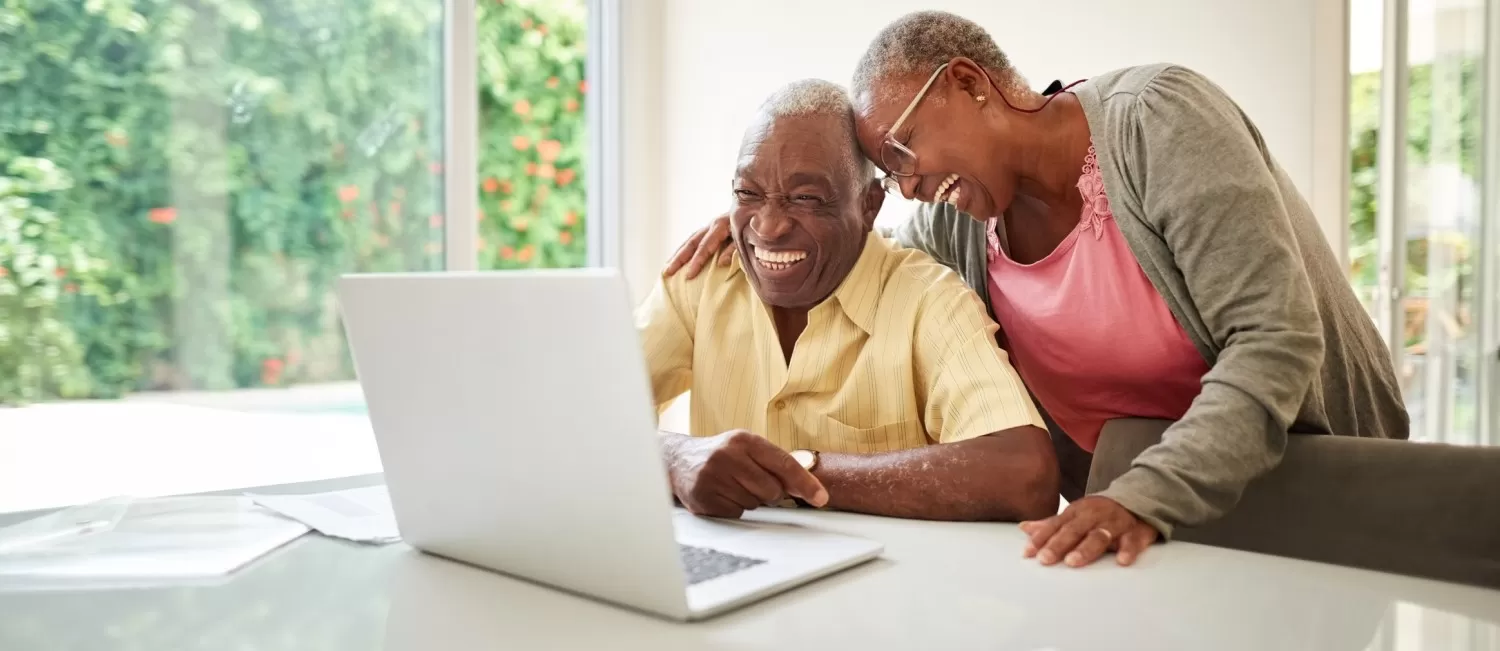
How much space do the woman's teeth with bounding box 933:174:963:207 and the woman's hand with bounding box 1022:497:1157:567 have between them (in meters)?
0.65

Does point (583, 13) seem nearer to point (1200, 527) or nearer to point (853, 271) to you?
point (853, 271)

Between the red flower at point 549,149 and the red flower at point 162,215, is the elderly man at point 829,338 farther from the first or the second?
the red flower at point 549,149

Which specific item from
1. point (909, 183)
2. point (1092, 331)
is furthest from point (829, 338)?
point (1092, 331)

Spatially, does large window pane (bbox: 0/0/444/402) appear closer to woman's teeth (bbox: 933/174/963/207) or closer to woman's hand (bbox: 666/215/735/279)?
woman's hand (bbox: 666/215/735/279)

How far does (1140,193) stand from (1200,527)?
0.44 meters

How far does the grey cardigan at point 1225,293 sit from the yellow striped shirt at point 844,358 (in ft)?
0.83

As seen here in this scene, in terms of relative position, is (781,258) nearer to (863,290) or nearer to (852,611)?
(863,290)

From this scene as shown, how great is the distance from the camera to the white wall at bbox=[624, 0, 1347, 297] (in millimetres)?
2438

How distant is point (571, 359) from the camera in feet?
2.58

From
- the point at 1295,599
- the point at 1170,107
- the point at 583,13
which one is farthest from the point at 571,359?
the point at 583,13

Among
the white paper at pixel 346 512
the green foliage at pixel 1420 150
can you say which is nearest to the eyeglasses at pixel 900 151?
the white paper at pixel 346 512

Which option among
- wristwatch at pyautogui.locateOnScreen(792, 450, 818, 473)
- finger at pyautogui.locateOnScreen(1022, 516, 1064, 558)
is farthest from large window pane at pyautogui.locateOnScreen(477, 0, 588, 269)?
finger at pyautogui.locateOnScreen(1022, 516, 1064, 558)

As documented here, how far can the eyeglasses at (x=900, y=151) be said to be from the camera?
5.11ft

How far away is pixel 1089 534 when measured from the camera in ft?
3.45
